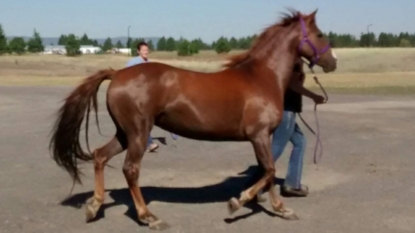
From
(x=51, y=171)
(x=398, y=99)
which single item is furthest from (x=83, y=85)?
(x=398, y=99)

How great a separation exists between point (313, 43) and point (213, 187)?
8.13 ft

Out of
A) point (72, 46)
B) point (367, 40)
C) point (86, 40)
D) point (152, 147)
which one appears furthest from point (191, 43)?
point (152, 147)

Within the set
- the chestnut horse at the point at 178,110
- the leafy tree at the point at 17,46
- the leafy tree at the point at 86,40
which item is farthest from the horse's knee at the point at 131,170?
the leafy tree at the point at 86,40

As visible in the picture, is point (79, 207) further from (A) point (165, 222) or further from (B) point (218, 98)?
(B) point (218, 98)

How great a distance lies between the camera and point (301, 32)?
8.09m

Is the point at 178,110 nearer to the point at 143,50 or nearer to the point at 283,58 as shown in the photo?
the point at 283,58

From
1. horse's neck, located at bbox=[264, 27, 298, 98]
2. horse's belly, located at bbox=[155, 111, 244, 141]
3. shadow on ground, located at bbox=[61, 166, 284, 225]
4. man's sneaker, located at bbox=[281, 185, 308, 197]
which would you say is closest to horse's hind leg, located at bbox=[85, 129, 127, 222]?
shadow on ground, located at bbox=[61, 166, 284, 225]

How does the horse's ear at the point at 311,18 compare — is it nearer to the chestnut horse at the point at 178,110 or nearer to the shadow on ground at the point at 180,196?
the chestnut horse at the point at 178,110

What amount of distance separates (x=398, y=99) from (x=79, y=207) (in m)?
18.9

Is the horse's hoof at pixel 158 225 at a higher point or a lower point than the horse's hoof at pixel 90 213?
lower

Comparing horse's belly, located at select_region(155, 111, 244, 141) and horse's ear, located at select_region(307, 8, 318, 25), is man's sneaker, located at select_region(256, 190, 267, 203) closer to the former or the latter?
horse's belly, located at select_region(155, 111, 244, 141)

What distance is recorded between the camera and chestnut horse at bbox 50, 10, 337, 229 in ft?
24.1

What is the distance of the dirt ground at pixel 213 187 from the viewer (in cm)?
749

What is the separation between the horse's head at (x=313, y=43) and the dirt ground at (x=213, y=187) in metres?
1.70
